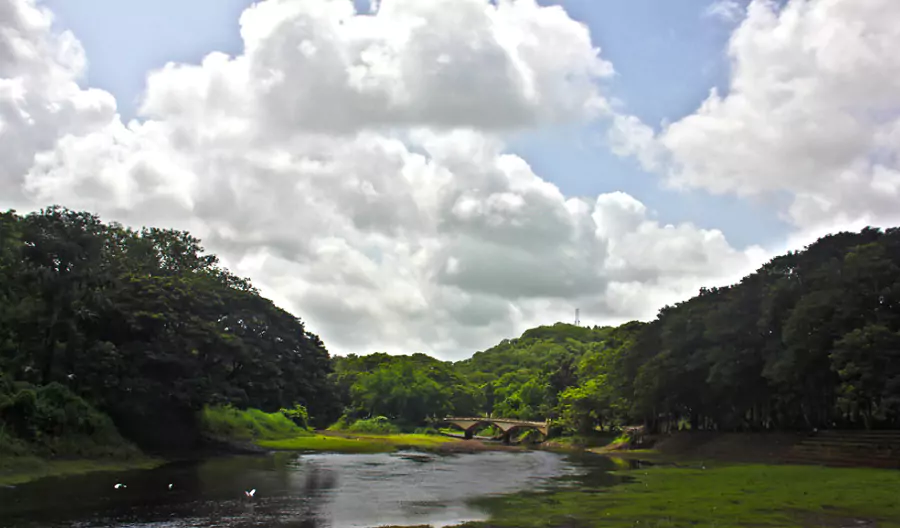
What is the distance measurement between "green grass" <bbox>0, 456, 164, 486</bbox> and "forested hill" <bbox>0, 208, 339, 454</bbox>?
190 centimetres

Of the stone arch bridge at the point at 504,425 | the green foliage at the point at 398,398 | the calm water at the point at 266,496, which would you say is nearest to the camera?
the calm water at the point at 266,496

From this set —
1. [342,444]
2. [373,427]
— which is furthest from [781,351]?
[373,427]

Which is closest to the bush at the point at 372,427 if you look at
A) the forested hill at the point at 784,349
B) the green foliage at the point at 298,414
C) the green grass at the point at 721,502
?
the green foliage at the point at 298,414

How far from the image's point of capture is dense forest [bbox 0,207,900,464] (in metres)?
59.4

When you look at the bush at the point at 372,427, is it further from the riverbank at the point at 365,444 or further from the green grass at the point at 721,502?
the green grass at the point at 721,502

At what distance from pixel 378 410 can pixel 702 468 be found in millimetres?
112191

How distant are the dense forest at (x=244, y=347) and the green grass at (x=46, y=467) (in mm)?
1519

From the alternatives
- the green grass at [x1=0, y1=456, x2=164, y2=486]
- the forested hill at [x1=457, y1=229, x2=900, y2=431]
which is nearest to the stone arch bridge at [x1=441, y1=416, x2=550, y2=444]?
the forested hill at [x1=457, y1=229, x2=900, y2=431]

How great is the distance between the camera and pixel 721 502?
37.3 metres

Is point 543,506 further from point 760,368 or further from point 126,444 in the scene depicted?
point 760,368

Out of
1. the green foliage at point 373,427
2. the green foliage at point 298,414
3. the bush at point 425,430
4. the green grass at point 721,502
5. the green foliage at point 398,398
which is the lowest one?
the green grass at point 721,502

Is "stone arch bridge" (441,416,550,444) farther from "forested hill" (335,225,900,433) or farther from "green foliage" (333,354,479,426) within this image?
"forested hill" (335,225,900,433)

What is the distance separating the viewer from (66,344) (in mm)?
61875

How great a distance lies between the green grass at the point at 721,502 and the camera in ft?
103
